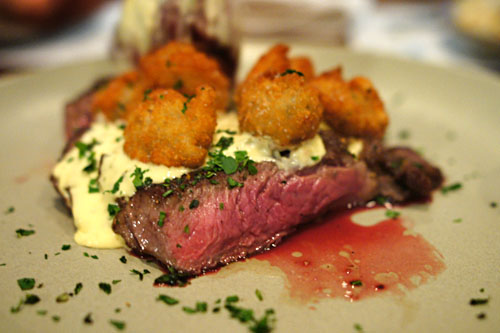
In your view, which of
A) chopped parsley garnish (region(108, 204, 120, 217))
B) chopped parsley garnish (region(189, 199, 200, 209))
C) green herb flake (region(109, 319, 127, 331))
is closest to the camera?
green herb flake (region(109, 319, 127, 331))

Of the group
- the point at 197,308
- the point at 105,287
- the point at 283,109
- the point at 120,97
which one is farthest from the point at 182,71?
the point at 197,308

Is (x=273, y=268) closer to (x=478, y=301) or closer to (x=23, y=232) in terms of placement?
(x=478, y=301)

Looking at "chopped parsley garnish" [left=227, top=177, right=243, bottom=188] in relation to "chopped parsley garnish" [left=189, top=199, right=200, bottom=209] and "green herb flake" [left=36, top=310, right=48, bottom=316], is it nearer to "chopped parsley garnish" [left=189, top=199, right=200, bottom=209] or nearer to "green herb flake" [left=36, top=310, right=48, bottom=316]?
"chopped parsley garnish" [left=189, top=199, right=200, bottom=209]

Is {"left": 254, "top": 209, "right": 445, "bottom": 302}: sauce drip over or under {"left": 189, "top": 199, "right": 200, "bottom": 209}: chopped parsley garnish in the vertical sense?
under

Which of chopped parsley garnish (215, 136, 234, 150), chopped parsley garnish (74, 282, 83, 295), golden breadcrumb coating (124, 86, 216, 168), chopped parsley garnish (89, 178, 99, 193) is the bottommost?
chopped parsley garnish (74, 282, 83, 295)

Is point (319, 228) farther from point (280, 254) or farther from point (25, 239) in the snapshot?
point (25, 239)

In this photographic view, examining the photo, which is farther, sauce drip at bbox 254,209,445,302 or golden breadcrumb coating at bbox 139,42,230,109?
golden breadcrumb coating at bbox 139,42,230,109

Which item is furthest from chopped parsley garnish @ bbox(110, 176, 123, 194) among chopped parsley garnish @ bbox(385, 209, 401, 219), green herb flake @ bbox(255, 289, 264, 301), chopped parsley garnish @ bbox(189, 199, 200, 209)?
chopped parsley garnish @ bbox(385, 209, 401, 219)
